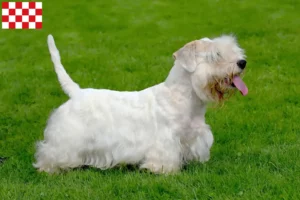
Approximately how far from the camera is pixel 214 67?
5.31m

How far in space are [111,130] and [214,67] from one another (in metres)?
1.34

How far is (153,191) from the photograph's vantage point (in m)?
4.71

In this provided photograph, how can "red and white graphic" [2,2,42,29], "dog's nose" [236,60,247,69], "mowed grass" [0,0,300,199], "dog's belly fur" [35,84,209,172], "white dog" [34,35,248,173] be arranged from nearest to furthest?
"mowed grass" [0,0,300,199]
"dog's nose" [236,60,247,69]
"white dog" [34,35,248,173]
"dog's belly fur" [35,84,209,172]
"red and white graphic" [2,2,42,29]

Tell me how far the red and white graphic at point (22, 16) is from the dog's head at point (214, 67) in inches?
361

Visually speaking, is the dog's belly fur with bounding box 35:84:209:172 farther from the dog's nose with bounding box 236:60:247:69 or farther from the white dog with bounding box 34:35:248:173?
the dog's nose with bounding box 236:60:247:69

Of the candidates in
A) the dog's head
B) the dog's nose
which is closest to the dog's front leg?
the dog's head

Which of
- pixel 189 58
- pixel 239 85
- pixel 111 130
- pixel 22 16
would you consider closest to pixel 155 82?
pixel 111 130

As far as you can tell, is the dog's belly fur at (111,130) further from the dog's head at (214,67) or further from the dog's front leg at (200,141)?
the dog's head at (214,67)

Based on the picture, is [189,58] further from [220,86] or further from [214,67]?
[220,86]

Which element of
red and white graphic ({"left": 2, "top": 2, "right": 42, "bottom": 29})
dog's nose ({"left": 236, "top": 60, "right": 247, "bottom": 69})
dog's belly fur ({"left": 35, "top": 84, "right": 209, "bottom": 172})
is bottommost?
red and white graphic ({"left": 2, "top": 2, "right": 42, "bottom": 29})

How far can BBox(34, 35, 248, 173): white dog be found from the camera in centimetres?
536

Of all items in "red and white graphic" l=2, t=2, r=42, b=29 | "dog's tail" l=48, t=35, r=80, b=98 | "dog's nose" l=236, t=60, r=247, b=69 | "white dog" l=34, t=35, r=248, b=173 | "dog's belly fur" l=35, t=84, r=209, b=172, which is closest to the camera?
"dog's nose" l=236, t=60, r=247, b=69

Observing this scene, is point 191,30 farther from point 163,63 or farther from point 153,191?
point 153,191

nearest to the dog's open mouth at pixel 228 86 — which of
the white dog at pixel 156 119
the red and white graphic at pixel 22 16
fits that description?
the white dog at pixel 156 119
